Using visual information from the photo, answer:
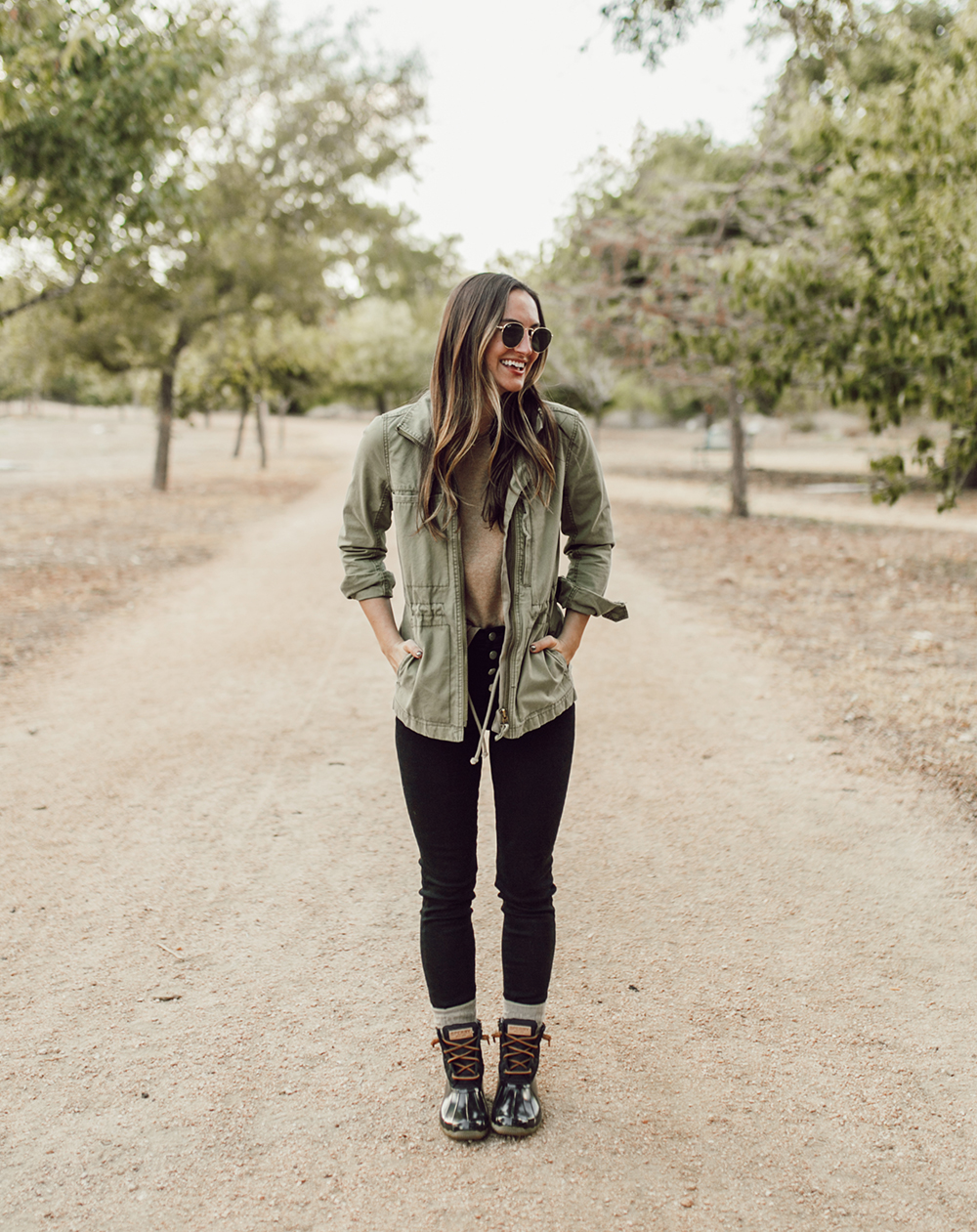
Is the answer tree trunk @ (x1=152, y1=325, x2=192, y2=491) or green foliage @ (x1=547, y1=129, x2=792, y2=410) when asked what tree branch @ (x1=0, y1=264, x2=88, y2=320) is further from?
tree trunk @ (x1=152, y1=325, x2=192, y2=491)

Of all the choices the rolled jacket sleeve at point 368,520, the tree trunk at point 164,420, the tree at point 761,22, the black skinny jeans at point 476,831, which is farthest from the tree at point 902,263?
the tree trunk at point 164,420

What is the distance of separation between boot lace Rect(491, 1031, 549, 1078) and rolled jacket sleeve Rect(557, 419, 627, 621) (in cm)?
109

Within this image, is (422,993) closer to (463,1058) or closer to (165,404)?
(463,1058)

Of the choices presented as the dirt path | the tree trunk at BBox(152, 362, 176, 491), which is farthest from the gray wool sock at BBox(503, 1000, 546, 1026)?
the tree trunk at BBox(152, 362, 176, 491)

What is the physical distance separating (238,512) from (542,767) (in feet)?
52.5

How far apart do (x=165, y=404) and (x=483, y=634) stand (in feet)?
62.5

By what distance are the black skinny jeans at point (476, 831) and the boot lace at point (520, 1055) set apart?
90 mm

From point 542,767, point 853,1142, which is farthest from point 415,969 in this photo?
point 853,1142

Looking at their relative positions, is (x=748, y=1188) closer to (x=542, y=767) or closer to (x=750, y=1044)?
(x=750, y=1044)

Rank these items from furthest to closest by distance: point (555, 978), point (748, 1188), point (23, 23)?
1. point (23, 23)
2. point (555, 978)
3. point (748, 1188)

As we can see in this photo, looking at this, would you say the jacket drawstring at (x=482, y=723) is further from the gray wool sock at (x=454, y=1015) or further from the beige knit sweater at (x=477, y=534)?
the gray wool sock at (x=454, y=1015)

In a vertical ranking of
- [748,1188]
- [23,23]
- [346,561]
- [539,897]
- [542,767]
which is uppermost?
[23,23]

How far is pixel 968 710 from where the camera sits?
6082 millimetres

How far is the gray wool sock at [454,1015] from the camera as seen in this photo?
8.48ft
